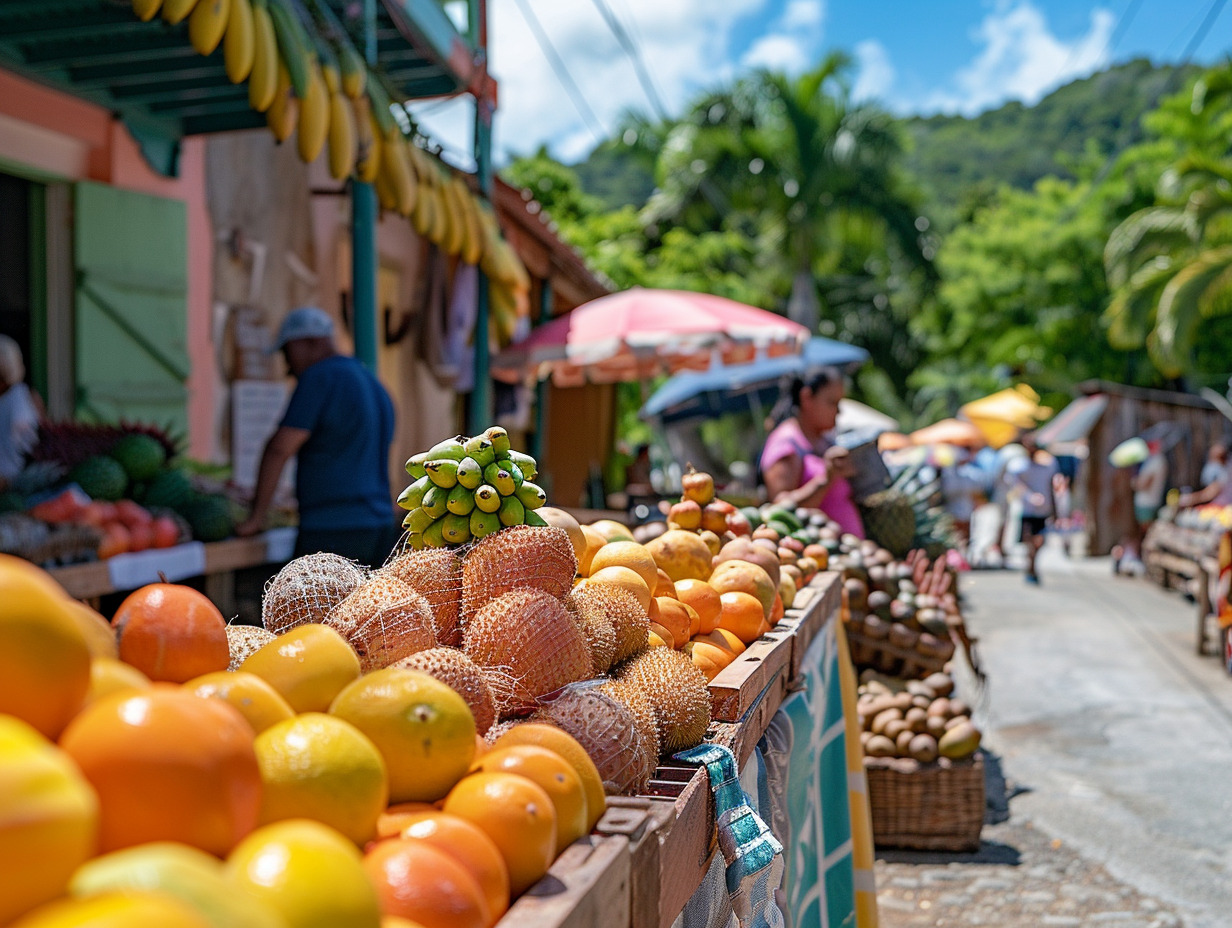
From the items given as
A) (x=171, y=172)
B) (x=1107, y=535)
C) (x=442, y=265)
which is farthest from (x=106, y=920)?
(x=1107, y=535)

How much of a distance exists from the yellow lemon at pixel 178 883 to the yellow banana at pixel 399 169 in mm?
5267

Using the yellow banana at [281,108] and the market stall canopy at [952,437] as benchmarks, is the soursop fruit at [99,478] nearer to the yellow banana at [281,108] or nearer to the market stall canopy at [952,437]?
the yellow banana at [281,108]

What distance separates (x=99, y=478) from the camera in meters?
4.78

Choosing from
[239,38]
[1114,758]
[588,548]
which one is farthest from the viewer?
[1114,758]

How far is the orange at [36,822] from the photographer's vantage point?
815mm

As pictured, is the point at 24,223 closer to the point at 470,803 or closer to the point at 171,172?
the point at 171,172

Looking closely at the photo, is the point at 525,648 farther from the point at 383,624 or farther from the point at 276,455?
the point at 276,455

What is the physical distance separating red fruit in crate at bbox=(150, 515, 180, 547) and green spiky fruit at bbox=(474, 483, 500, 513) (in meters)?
2.76

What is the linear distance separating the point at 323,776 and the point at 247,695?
201 mm

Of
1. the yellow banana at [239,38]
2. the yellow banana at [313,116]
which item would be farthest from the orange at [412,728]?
the yellow banana at [313,116]

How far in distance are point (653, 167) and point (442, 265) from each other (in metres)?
24.3

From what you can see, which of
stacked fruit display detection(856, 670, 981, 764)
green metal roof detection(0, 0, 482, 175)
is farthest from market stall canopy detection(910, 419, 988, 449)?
stacked fruit display detection(856, 670, 981, 764)

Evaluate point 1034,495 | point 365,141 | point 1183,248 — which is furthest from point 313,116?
point 1183,248

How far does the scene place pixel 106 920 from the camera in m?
0.74
